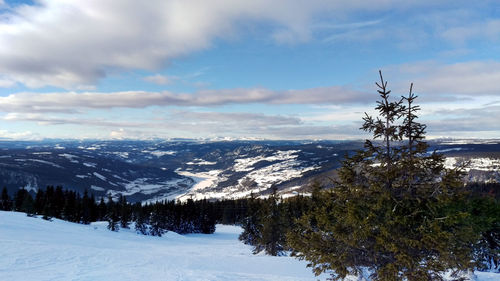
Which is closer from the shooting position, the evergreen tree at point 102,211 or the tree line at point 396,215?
the tree line at point 396,215

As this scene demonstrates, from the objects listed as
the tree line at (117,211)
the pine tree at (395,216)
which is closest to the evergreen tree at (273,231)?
the pine tree at (395,216)

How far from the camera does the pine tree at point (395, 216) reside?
12.0 metres

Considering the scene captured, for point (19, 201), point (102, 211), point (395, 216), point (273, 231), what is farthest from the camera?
point (102, 211)

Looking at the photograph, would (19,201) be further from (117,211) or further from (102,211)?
(117,211)

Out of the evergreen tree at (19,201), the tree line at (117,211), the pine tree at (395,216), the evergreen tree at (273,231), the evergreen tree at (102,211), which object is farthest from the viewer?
the evergreen tree at (102,211)

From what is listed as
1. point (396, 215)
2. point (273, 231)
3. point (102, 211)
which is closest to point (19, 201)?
point (102, 211)

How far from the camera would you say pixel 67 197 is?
84.4 m

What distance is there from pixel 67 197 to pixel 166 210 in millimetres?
28976

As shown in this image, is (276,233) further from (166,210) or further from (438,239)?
(166,210)

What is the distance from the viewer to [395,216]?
1224 centimetres

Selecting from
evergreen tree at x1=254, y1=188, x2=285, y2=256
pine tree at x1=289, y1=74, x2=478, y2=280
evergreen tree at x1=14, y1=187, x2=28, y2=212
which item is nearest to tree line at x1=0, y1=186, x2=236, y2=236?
evergreen tree at x1=14, y1=187, x2=28, y2=212

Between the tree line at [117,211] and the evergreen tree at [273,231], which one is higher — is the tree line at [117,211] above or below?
below

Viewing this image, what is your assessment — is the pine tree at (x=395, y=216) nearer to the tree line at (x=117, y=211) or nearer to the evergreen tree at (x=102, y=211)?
the tree line at (x=117, y=211)

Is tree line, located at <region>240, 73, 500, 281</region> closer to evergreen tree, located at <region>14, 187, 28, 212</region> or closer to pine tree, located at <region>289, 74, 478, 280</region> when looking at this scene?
pine tree, located at <region>289, 74, 478, 280</region>
